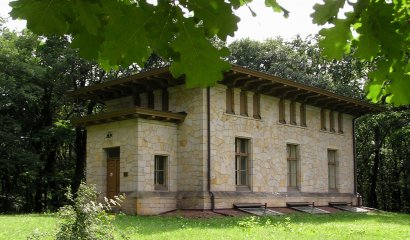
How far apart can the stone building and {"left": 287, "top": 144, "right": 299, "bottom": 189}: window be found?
0.04m

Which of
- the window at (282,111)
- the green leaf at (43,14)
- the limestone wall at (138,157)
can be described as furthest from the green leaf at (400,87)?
the window at (282,111)

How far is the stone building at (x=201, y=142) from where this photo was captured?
660 inches

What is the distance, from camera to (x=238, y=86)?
61.3 feet

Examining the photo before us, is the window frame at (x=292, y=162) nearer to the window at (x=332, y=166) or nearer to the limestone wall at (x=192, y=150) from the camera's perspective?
the window at (x=332, y=166)

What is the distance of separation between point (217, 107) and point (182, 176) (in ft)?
9.01

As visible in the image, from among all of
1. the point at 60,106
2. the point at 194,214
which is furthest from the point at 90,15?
the point at 60,106

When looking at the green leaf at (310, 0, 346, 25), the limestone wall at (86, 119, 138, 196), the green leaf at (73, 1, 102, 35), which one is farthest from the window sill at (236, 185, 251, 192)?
the green leaf at (73, 1, 102, 35)

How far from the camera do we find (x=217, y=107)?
1783cm

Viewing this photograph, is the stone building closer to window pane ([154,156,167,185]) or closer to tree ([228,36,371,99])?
window pane ([154,156,167,185])

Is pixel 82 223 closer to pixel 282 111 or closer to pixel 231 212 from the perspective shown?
pixel 231 212

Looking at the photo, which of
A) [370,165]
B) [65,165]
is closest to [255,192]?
[65,165]

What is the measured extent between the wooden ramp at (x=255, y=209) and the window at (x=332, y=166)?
615 cm

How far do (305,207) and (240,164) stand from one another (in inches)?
153

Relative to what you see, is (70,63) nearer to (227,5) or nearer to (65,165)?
(65,165)
